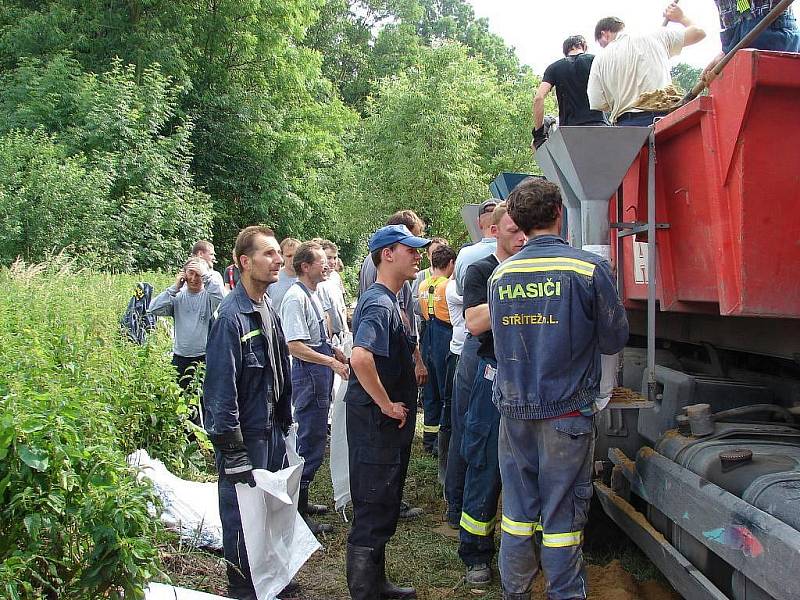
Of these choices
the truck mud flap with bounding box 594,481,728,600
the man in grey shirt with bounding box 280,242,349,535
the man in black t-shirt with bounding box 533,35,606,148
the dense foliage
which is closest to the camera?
the truck mud flap with bounding box 594,481,728,600

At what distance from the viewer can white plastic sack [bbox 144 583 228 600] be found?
286 cm

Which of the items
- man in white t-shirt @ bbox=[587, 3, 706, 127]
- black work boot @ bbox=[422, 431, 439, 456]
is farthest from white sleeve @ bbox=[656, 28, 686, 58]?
black work boot @ bbox=[422, 431, 439, 456]

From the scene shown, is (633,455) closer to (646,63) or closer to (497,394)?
(497,394)

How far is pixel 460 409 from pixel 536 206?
62.7 inches

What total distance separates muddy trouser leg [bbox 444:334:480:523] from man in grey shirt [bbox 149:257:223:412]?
2843 mm

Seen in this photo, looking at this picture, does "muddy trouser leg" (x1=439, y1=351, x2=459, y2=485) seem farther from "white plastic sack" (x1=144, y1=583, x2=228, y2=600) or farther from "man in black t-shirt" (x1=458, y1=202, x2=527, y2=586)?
"white plastic sack" (x1=144, y1=583, x2=228, y2=600)

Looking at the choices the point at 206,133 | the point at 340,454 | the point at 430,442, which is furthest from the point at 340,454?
the point at 206,133

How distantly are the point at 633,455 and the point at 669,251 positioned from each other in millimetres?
1039

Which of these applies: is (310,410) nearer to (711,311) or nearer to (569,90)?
(711,311)

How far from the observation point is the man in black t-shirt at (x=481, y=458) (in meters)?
4.08

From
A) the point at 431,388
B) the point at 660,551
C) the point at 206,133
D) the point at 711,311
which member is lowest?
the point at 660,551

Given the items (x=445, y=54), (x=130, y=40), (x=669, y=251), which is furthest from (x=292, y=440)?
(x=130, y=40)

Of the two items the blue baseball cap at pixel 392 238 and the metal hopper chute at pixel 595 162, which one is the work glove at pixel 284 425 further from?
the metal hopper chute at pixel 595 162

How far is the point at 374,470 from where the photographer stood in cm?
379
